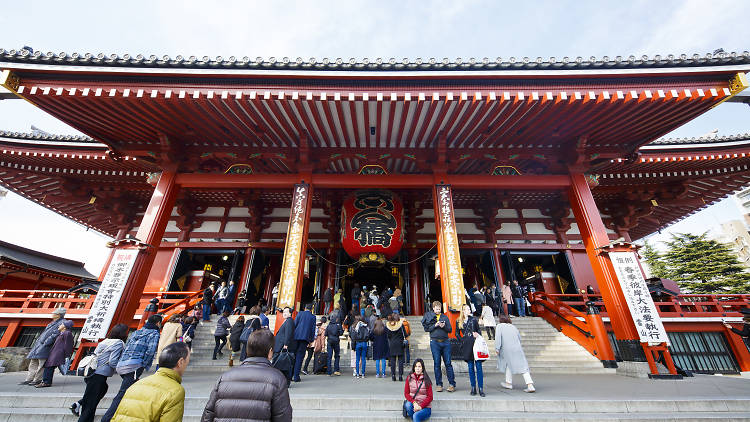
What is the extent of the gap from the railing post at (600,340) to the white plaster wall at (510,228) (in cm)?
554

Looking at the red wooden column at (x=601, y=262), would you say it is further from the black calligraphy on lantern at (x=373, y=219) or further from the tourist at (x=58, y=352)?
→ the tourist at (x=58, y=352)

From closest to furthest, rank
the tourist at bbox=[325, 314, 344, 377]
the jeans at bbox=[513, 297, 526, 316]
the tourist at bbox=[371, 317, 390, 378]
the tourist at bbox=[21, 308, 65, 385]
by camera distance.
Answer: the tourist at bbox=[21, 308, 65, 385] < the tourist at bbox=[371, 317, 390, 378] < the tourist at bbox=[325, 314, 344, 377] < the jeans at bbox=[513, 297, 526, 316]

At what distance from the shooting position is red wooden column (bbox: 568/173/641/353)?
7211mm

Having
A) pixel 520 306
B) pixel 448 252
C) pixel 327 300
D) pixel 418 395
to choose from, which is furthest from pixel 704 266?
pixel 418 395

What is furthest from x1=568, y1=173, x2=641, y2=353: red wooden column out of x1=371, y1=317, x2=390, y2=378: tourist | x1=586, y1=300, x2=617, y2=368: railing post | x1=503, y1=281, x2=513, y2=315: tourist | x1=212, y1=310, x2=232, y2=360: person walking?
x1=212, y1=310, x2=232, y2=360: person walking

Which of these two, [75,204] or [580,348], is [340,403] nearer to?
[580,348]

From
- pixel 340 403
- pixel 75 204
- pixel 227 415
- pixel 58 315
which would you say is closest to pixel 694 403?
pixel 340 403

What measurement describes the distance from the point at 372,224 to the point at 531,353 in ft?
19.5

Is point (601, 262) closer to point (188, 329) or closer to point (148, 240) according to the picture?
point (188, 329)

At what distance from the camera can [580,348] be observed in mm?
8570

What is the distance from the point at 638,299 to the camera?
7.16 meters

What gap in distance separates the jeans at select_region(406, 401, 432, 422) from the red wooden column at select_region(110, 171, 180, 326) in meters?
7.15

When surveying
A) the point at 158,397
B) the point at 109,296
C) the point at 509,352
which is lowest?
the point at 158,397

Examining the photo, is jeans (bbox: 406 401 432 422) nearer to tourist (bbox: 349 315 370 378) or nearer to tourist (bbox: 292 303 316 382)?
tourist (bbox: 349 315 370 378)
